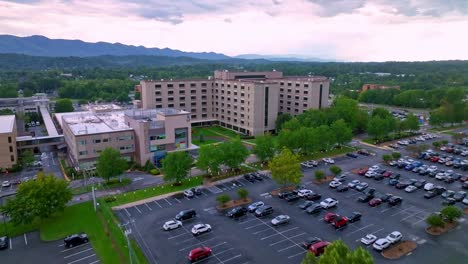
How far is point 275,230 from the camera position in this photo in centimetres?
3553

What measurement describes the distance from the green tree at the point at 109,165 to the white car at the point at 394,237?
3687 centimetres

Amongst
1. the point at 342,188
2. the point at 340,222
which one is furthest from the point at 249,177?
the point at 340,222

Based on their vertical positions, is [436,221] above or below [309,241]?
above

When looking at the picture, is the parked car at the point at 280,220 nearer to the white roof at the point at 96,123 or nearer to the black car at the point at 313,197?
the black car at the point at 313,197

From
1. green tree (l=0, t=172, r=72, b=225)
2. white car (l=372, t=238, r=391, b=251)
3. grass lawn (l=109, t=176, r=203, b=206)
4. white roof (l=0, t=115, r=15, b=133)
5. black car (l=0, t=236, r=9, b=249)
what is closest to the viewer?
white car (l=372, t=238, r=391, b=251)

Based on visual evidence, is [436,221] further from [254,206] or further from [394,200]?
[254,206]

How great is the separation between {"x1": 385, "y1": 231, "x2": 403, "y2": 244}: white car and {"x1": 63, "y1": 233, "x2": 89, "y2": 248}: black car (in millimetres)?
30962

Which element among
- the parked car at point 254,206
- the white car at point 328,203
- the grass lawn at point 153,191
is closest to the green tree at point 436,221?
the white car at point 328,203

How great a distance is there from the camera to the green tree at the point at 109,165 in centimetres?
4784

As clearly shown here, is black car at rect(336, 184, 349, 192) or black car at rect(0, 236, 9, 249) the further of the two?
black car at rect(336, 184, 349, 192)

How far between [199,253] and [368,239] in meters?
17.1

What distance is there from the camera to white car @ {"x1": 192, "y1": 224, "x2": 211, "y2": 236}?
1364 inches

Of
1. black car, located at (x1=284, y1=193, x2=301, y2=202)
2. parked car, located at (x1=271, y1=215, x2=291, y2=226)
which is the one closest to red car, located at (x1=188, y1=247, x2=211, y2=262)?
parked car, located at (x1=271, y1=215, x2=291, y2=226)

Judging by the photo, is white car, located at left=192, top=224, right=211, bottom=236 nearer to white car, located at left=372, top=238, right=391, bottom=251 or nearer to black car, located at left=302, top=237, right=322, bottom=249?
black car, located at left=302, top=237, right=322, bottom=249
